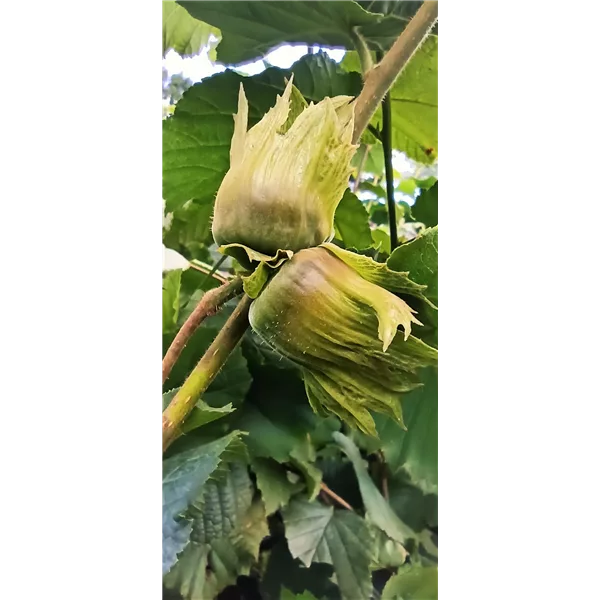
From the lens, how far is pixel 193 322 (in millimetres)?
686

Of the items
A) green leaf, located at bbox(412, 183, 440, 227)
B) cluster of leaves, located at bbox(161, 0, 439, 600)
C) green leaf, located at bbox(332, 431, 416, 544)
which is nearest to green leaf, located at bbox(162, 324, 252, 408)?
cluster of leaves, located at bbox(161, 0, 439, 600)

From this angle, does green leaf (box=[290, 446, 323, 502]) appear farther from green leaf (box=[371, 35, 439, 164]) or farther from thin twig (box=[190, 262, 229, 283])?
green leaf (box=[371, 35, 439, 164])

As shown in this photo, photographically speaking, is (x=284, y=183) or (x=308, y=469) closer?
(x=284, y=183)

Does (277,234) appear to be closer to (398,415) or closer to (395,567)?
(398,415)

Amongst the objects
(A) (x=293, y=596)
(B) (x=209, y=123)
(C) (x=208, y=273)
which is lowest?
(A) (x=293, y=596)

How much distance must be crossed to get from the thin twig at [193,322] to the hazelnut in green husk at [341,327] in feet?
0.16

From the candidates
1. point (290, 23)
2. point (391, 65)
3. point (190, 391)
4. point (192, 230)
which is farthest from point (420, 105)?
point (190, 391)

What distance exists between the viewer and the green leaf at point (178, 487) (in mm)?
684

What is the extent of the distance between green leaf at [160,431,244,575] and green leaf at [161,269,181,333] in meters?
0.12

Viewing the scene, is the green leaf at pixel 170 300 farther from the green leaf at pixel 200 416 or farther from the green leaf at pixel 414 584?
the green leaf at pixel 414 584

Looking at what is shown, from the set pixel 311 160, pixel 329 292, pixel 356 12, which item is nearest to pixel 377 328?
pixel 329 292

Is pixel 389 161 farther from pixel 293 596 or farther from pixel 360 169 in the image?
pixel 293 596

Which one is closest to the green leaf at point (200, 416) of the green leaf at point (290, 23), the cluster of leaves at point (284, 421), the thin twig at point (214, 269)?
the cluster of leaves at point (284, 421)

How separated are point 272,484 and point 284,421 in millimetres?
66
